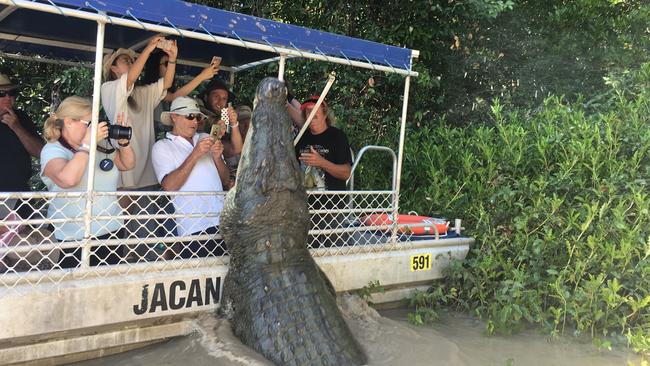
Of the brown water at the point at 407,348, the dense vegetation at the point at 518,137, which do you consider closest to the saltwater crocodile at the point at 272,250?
the brown water at the point at 407,348

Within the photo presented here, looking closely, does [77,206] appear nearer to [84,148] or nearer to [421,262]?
[84,148]

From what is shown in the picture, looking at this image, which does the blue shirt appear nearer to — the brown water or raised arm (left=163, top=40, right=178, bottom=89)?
the brown water

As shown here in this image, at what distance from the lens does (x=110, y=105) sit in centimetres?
361

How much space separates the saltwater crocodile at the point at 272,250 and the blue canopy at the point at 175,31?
16.5 inches

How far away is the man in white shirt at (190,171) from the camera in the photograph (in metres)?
3.44

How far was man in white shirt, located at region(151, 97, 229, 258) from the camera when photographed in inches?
135

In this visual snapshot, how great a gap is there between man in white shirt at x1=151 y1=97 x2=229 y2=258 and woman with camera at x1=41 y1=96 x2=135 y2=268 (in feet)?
0.91

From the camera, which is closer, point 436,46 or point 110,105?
point 110,105

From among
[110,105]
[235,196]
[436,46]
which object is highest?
[436,46]

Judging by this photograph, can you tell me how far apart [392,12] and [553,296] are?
463 centimetres

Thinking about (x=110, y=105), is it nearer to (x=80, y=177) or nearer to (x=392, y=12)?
(x=80, y=177)

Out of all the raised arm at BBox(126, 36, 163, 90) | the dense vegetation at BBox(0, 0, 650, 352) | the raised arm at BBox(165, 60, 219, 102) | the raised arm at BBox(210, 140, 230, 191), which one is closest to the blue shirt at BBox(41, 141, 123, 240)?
the raised arm at BBox(126, 36, 163, 90)

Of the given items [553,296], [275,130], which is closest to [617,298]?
[553,296]

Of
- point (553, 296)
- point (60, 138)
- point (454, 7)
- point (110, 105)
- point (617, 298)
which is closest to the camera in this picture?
point (60, 138)
